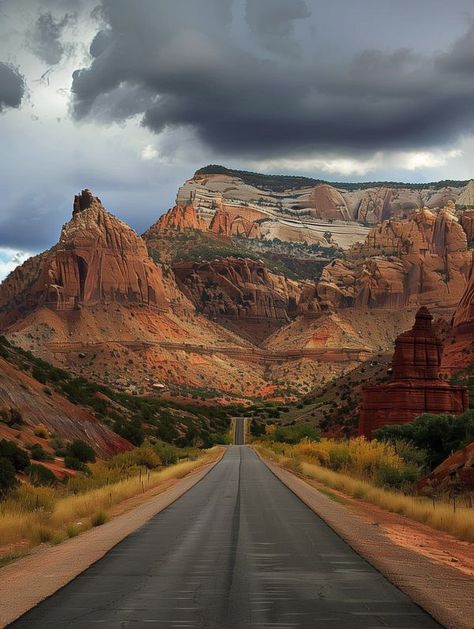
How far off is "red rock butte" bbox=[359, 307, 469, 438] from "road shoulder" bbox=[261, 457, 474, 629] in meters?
45.6

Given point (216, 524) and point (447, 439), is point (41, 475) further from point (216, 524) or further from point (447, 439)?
point (447, 439)

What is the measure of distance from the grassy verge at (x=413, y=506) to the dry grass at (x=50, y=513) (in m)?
9.19

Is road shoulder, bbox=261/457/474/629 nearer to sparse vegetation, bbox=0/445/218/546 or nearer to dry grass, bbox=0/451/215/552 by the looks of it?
dry grass, bbox=0/451/215/552

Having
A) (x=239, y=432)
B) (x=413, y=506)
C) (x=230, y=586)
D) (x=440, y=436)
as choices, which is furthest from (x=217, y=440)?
(x=230, y=586)

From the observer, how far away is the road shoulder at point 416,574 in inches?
432

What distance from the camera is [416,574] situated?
14.3 m

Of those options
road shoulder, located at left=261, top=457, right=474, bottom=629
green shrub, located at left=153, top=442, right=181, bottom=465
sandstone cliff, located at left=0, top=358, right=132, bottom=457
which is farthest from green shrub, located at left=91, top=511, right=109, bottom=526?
green shrub, located at left=153, top=442, right=181, bottom=465

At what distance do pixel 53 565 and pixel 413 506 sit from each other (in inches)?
577

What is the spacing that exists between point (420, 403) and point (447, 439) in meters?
26.6

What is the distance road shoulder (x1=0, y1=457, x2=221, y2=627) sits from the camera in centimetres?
1167

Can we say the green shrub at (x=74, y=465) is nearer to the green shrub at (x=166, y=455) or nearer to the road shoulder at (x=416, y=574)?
the road shoulder at (x=416, y=574)

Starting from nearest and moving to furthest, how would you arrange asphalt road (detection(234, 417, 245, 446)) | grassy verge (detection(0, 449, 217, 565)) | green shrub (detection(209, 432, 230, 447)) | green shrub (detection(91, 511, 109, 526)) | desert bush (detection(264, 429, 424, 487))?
grassy verge (detection(0, 449, 217, 565))
green shrub (detection(91, 511, 109, 526))
desert bush (detection(264, 429, 424, 487))
green shrub (detection(209, 432, 230, 447))
asphalt road (detection(234, 417, 245, 446))

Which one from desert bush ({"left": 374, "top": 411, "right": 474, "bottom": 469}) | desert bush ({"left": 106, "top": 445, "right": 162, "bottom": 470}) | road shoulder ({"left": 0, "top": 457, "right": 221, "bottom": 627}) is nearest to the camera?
road shoulder ({"left": 0, "top": 457, "right": 221, "bottom": 627})

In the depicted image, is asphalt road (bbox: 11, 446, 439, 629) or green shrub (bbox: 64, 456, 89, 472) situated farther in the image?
green shrub (bbox: 64, 456, 89, 472)
